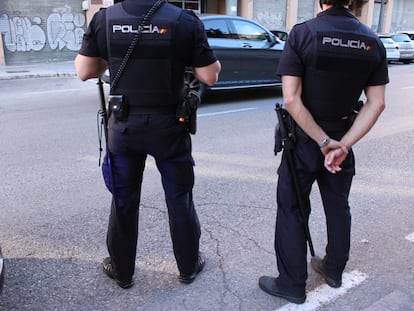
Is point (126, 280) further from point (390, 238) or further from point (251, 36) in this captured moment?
point (251, 36)

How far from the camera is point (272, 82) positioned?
32.4 ft

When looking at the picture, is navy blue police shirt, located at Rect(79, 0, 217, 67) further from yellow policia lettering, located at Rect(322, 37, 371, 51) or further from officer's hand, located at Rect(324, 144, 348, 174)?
officer's hand, located at Rect(324, 144, 348, 174)

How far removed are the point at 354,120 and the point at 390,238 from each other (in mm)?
1434

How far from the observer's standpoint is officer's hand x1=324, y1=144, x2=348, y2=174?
7.69ft

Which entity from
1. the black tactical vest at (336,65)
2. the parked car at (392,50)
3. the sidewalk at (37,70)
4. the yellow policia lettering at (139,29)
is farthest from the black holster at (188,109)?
the parked car at (392,50)

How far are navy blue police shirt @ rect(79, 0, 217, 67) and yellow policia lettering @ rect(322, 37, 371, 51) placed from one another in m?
0.65

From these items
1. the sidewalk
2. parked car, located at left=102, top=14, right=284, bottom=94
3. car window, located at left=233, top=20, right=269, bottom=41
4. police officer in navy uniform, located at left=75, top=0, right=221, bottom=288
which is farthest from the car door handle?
the sidewalk

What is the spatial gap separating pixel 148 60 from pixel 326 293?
5.88 ft

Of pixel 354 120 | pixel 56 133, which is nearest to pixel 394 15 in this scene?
pixel 56 133

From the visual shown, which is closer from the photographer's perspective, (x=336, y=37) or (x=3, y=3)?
(x=336, y=37)

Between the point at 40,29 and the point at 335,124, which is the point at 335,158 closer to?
the point at 335,124

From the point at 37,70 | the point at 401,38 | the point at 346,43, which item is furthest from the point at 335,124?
the point at 401,38

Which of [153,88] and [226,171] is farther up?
[153,88]

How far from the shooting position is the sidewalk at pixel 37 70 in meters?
13.9
